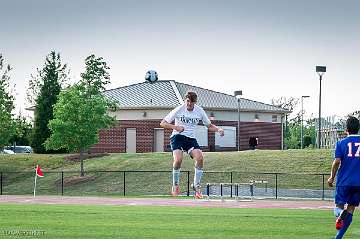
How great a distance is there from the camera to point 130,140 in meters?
90.4

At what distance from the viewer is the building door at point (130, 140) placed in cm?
8969

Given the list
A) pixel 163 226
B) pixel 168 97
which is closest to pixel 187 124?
pixel 163 226

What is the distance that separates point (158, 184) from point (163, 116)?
29.8 meters

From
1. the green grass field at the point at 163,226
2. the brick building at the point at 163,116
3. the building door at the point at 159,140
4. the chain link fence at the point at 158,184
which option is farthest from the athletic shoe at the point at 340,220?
the building door at the point at 159,140

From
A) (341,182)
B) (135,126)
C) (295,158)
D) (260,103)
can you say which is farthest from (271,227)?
(260,103)

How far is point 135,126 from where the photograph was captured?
293 feet

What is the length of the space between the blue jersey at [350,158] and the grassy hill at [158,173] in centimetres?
4000

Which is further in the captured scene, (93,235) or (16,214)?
(16,214)

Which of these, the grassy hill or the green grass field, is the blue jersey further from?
the grassy hill

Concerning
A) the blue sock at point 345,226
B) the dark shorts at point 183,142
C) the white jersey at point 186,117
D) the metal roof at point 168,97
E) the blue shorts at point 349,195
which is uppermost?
the metal roof at point 168,97

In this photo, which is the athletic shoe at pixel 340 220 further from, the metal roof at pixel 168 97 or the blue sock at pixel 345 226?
the metal roof at pixel 168 97

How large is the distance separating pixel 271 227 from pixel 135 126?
72.4m

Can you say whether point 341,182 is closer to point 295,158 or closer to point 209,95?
point 295,158

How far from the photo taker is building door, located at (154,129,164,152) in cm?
8871
